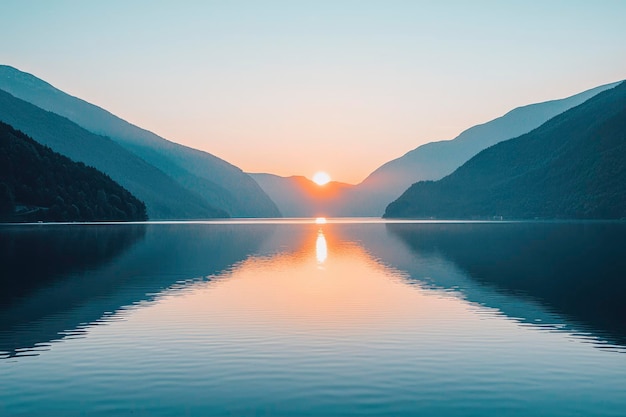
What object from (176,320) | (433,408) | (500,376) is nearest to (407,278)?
(176,320)

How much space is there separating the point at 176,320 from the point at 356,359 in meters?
18.3

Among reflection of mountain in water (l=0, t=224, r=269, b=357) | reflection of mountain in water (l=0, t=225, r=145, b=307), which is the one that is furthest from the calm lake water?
reflection of mountain in water (l=0, t=225, r=145, b=307)

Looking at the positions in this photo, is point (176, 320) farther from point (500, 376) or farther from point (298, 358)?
point (500, 376)

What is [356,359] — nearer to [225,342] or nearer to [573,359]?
[225,342]

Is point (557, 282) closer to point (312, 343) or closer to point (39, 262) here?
point (312, 343)

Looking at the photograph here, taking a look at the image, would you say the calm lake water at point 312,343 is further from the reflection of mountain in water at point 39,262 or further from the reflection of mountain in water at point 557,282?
the reflection of mountain in water at point 39,262

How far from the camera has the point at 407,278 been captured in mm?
82875

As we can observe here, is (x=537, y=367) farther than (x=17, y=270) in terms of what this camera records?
No

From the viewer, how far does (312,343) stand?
41219 mm

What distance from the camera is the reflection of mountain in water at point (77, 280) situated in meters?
46.3

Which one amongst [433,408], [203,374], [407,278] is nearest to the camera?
[433,408]

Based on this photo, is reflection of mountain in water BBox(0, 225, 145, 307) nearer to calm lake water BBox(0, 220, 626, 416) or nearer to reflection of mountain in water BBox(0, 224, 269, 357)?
reflection of mountain in water BBox(0, 224, 269, 357)

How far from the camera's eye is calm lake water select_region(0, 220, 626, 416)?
1119 inches

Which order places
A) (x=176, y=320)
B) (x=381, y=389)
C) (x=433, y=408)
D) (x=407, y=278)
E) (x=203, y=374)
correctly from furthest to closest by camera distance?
1. (x=407, y=278)
2. (x=176, y=320)
3. (x=203, y=374)
4. (x=381, y=389)
5. (x=433, y=408)
